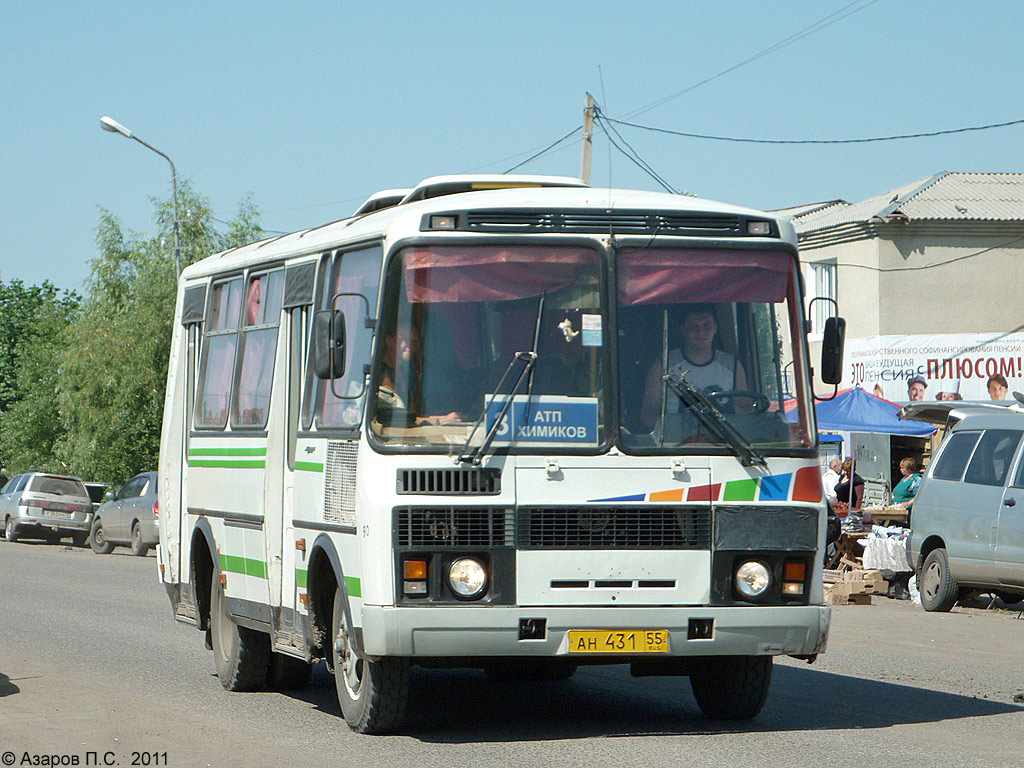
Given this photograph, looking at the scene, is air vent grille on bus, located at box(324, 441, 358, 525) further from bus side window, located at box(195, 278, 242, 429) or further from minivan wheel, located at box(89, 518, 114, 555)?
minivan wheel, located at box(89, 518, 114, 555)

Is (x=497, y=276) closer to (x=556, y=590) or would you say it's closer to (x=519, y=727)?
(x=556, y=590)

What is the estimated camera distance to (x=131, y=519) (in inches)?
1286

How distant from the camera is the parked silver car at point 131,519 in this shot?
1265 inches

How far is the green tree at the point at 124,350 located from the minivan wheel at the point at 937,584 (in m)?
27.8

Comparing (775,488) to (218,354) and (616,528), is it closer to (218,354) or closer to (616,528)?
(616,528)

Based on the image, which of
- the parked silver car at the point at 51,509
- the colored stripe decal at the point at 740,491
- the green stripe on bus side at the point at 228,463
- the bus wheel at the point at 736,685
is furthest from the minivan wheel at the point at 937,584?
the parked silver car at the point at 51,509

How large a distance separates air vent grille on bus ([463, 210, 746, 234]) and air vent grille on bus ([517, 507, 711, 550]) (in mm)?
1482

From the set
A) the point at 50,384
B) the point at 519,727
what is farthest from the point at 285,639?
the point at 50,384

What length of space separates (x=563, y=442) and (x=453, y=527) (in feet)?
2.34

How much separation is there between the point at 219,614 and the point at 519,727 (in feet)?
9.85

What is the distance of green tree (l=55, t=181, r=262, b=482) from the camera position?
43.4 m

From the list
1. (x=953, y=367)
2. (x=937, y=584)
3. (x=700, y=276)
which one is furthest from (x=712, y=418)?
(x=953, y=367)

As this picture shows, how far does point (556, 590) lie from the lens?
8.23 meters

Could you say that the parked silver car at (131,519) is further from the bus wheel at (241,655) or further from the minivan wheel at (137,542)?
the bus wheel at (241,655)
